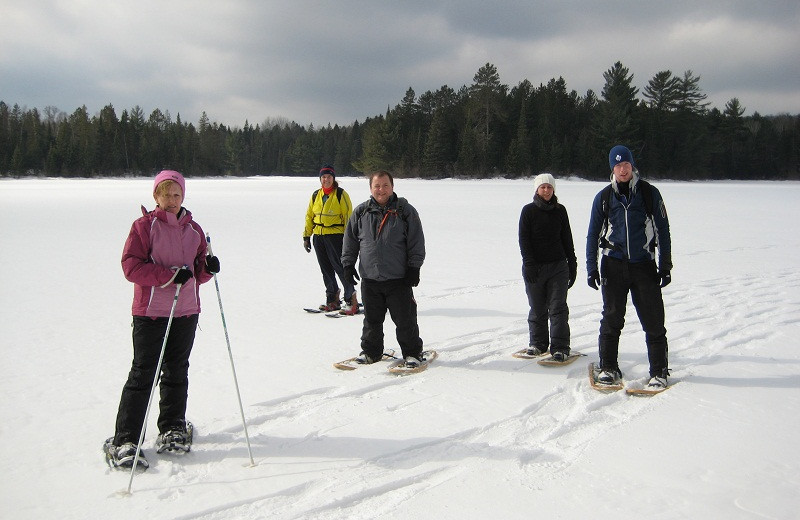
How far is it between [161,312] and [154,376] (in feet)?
1.39

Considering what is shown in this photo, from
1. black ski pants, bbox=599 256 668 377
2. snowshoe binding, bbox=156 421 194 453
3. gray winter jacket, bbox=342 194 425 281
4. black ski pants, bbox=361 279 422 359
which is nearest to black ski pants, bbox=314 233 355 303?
black ski pants, bbox=361 279 422 359

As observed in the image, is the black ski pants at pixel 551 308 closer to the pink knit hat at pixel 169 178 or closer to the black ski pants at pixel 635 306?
the black ski pants at pixel 635 306

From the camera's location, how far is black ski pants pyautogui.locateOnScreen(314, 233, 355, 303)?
7.41 metres

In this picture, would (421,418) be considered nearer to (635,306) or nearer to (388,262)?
(388,262)

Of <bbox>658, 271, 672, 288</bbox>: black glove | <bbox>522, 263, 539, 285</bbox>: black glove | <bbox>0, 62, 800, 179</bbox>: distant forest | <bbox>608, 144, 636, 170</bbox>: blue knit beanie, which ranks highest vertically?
<bbox>0, 62, 800, 179</bbox>: distant forest

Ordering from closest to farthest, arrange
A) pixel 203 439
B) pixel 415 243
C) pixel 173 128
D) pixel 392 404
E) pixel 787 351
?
pixel 203 439
pixel 392 404
pixel 415 243
pixel 787 351
pixel 173 128

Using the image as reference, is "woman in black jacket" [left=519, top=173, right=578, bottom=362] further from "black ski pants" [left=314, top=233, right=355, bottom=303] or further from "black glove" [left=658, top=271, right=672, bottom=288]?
"black ski pants" [left=314, top=233, right=355, bottom=303]

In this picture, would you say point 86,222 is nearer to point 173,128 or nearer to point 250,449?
point 250,449

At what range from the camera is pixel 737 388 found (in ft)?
14.0

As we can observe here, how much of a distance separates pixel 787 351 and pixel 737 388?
4.90ft

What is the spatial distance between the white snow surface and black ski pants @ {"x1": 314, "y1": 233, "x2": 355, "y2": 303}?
1.82 feet

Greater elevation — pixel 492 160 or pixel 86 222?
pixel 492 160

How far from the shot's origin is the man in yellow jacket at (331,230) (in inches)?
290

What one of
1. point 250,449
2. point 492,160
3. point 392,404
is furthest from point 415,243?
point 492,160
